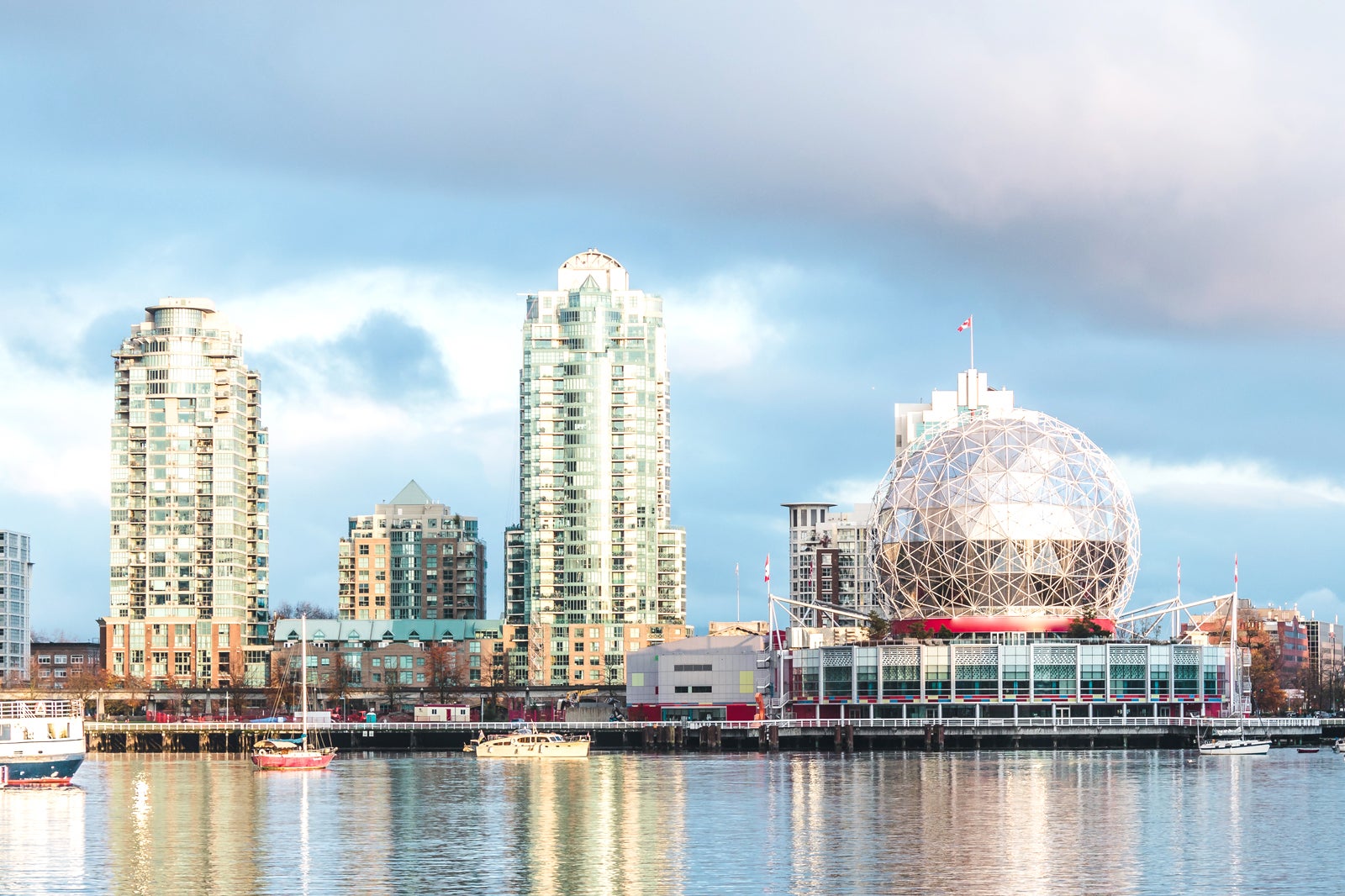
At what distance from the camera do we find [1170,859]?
81.4 metres

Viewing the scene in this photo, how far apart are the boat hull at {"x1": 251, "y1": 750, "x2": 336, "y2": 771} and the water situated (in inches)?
281

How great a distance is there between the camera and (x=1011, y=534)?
19462 cm

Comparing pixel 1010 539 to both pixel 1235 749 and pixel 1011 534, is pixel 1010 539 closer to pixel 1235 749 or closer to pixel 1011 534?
pixel 1011 534

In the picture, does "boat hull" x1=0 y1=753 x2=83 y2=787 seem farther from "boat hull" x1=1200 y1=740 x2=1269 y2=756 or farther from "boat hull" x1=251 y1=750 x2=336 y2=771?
"boat hull" x1=1200 y1=740 x2=1269 y2=756

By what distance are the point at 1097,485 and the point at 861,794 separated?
89.8m

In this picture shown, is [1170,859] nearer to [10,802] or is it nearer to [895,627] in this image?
[10,802]

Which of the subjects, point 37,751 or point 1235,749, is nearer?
point 37,751

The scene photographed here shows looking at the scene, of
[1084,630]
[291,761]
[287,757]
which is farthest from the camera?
[1084,630]

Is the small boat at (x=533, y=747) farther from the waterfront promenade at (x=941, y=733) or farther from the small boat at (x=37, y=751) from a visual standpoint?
the small boat at (x=37, y=751)

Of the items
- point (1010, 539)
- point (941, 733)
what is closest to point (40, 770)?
point (941, 733)

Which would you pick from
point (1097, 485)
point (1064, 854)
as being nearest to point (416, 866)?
point (1064, 854)

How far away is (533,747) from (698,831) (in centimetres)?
8084

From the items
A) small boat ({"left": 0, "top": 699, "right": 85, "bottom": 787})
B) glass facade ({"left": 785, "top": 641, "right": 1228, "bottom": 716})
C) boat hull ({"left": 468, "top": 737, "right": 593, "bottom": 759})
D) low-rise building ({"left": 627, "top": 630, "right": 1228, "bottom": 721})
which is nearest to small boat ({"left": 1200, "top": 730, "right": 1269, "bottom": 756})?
low-rise building ({"left": 627, "top": 630, "right": 1228, "bottom": 721})

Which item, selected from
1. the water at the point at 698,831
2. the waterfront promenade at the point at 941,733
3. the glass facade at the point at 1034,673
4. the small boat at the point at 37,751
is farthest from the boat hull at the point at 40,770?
the glass facade at the point at 1034,673
